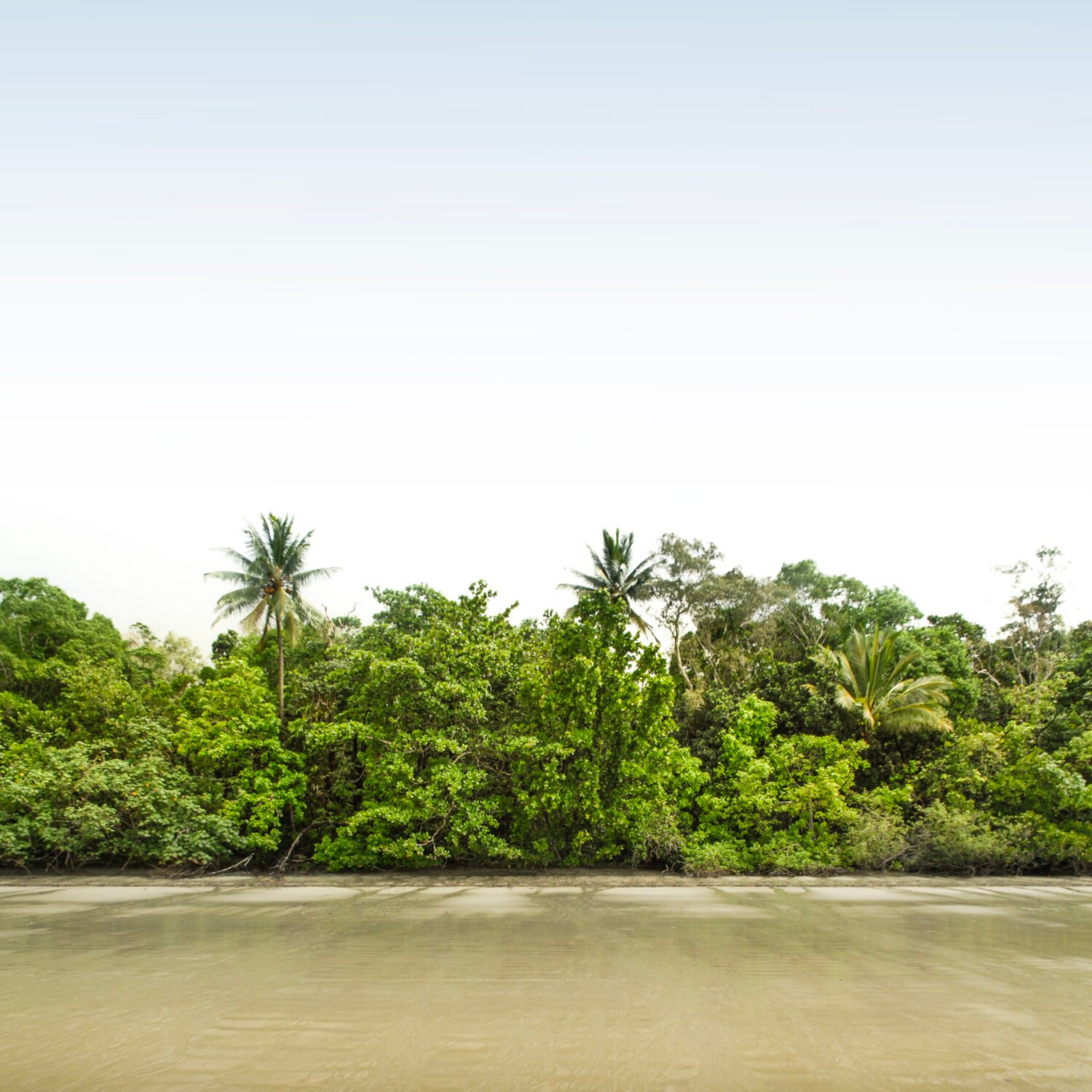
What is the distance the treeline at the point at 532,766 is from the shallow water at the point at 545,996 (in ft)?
10.7

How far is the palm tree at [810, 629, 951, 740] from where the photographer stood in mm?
19844

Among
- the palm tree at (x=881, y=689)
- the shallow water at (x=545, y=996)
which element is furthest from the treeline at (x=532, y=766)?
the shallow water at (x=545, y=996)

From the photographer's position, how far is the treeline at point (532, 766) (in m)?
16.9

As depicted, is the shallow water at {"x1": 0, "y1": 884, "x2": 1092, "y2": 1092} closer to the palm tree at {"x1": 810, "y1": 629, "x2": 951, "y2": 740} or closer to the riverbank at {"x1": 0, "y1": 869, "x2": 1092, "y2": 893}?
the riverbank at {"x1": 0, "y1": 869, "x2": 1092, "y2": 893}

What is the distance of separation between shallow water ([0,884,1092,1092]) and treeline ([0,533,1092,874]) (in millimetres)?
3256

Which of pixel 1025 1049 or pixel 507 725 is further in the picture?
pixel 507 725

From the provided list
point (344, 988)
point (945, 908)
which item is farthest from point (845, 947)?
point (344, 988)

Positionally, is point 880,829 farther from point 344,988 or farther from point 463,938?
point 344,988

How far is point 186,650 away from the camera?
39219mm

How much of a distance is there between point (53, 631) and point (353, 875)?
19.3 m

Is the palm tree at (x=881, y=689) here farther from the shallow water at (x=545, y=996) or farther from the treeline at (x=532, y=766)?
the shallow water at (x=545, y=996)

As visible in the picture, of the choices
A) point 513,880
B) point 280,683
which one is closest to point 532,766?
point 513,880

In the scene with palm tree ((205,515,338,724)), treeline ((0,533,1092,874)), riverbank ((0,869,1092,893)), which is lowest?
riverbank ((0,869,1092,893))

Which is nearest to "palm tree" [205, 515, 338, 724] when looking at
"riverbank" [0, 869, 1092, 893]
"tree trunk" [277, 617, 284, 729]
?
"tree trunk" [277, 617, 284, 729]
